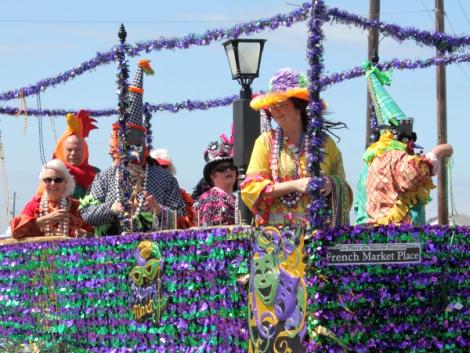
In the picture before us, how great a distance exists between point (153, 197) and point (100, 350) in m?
1.38

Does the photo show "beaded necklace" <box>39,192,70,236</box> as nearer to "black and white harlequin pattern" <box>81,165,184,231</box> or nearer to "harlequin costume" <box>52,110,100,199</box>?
"black and white harlequin pattern" <box>81,165,184,231</box>

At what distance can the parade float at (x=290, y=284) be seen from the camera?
22.4 feet

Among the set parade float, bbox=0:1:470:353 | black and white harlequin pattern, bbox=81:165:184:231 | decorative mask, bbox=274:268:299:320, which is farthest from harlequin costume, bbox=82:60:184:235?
decorative mask, bbox=274:268:299:320

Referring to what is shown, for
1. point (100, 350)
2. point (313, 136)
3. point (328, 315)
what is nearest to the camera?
point (328, 315)

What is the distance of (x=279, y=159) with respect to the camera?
305 inches

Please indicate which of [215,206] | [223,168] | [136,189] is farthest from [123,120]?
[223,168]

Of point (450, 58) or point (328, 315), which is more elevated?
point (450, 58)

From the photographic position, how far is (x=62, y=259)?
358 inches

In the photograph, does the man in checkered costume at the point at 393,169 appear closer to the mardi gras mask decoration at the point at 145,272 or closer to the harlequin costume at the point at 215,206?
the harlequin costume at the point at 215,206

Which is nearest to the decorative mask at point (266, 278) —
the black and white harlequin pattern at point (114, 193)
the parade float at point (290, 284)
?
the parade float at point (290, 284)

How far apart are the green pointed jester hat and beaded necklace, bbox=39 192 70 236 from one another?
10.2 ft

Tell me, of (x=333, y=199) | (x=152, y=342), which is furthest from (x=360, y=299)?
(x=152, y=342)

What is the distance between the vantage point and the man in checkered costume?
831 centimetres

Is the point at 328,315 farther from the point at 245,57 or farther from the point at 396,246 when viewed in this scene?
the point at 245,57
